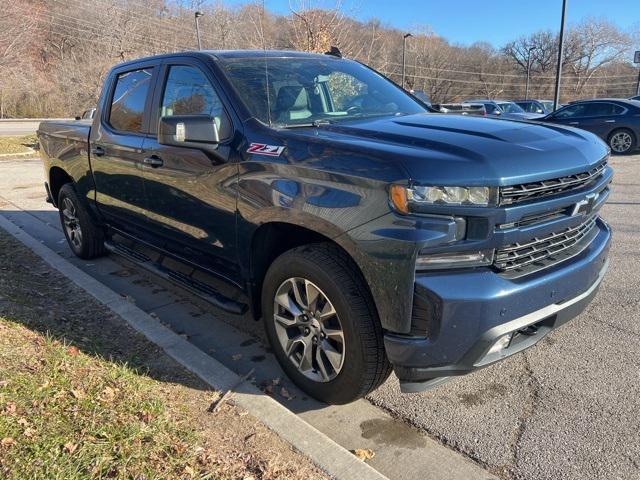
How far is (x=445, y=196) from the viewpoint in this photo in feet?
7.55

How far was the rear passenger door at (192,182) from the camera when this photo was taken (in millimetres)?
3275

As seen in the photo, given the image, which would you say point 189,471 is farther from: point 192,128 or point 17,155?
point 17,155

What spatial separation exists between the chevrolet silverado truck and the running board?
19mm

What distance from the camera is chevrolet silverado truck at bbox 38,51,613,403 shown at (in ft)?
7.61

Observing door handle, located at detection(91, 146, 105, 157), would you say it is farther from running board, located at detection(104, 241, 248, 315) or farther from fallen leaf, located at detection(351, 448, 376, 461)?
fallen leaf, located at detection(351, 448, 376, 461)

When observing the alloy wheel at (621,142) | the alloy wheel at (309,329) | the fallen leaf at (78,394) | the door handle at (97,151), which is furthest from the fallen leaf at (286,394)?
the alloy wheel at (621,142)

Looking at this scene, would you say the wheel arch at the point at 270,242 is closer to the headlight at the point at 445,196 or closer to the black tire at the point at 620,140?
the headlight at the point at 445,196

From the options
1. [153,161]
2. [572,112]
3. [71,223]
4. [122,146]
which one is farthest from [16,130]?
[153,161]

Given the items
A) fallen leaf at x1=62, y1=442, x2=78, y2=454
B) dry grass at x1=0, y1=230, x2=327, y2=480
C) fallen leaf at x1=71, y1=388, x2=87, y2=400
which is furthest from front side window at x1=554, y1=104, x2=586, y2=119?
fallen leaf at x1=62, y1=442, x2=78, y2=454

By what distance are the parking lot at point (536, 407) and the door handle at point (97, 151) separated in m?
1.56

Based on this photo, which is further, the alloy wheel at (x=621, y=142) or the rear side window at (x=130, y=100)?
the alloy wheel at (x=621, y=142)

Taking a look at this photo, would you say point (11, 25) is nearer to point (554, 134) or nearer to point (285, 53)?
point (285, 53)

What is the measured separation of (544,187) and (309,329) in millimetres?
1400

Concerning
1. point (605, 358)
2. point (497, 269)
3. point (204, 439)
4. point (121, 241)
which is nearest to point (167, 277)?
point (121, 241)
